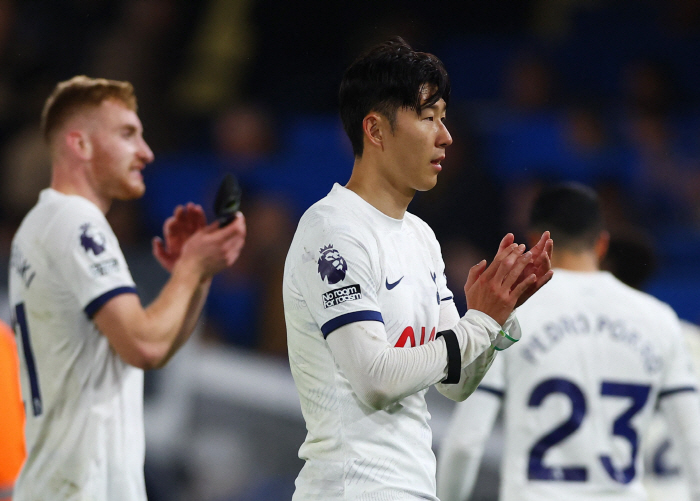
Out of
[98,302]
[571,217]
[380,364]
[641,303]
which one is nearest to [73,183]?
[98,302]

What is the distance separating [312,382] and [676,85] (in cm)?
791

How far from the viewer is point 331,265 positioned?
242 cm

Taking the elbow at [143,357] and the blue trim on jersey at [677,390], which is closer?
the elbow at [143,357]

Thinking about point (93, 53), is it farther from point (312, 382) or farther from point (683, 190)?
point (312, 382)

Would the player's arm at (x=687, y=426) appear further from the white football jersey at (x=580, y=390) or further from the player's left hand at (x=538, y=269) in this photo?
the player's left hand at (x=538, y=269)

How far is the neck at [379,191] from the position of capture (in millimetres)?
2646

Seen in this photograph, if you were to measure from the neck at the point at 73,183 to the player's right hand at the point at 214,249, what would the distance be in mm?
397

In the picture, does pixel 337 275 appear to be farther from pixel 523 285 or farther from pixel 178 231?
pixel 178 231

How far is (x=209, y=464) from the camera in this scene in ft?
19.8

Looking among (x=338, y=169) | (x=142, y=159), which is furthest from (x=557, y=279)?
(x=338, y=169)

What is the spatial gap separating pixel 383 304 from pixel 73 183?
165 centimetres

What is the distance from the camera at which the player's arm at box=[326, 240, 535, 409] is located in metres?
2.33

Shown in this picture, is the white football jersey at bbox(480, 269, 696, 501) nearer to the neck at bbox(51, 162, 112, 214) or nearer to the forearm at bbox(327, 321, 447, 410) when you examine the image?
the forearm at bbox(327, 321, 447, 410)

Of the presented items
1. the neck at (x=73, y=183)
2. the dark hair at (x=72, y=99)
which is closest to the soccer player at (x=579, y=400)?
the neck at (x=73, y=183)
